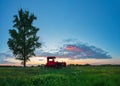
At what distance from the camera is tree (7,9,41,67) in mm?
66312

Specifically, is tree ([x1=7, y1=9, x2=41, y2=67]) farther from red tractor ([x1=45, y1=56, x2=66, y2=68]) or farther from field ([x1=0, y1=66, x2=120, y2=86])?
field ([x1=0, y1=66, x2=120, y2=86])

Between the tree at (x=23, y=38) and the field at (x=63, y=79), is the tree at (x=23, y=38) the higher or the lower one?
the higher one

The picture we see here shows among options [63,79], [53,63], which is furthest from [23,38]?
[63,79]

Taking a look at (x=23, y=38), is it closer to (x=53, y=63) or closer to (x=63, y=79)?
(x=53, y=63)

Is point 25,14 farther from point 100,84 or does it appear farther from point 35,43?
point 100,84

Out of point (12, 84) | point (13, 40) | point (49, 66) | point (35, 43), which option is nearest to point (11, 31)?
point (13, 40)

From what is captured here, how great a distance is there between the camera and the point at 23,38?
67438mm

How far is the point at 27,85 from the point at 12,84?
1.55m

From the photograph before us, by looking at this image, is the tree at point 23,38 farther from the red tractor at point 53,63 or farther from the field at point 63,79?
the field at point 63,79

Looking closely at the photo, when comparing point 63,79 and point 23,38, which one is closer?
point 63,79

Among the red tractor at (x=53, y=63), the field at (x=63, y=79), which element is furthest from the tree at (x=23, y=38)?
the field at (x=63, y=79)

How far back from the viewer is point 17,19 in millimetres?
69562

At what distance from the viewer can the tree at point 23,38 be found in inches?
2611

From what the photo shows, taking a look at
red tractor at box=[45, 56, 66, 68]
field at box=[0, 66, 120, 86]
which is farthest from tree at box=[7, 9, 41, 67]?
field at box=[0, 66, 120, 86]
